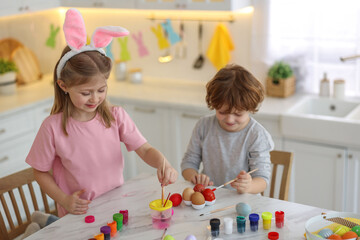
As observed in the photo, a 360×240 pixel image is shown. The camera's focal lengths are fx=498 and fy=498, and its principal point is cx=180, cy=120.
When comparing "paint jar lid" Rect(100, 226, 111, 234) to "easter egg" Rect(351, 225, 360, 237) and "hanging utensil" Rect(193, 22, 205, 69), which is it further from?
"hanging utensil" Rect(193, 22, 205, 69)

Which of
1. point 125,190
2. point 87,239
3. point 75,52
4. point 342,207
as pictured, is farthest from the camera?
point 342,207

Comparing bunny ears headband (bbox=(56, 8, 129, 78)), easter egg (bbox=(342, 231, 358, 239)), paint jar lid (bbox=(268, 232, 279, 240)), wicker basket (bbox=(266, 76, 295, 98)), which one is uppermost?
bunny ears headband (bbox=(56, 8, 129, 78))

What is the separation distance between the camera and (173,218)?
1771 millimetres

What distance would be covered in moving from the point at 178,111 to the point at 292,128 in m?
0.84

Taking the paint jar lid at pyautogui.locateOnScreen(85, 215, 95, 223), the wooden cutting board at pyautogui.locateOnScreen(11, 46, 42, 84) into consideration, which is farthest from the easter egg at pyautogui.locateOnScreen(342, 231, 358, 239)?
the wooden cutting board at pyautogui.locateOnScreen(11, 46, 42, 84)

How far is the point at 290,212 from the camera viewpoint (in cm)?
177

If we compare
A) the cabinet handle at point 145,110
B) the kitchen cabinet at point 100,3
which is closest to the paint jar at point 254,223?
the cabinet handle at point 145,110

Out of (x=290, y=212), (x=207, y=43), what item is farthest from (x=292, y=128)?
(x=290, y=212)

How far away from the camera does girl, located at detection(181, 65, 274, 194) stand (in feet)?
6.38

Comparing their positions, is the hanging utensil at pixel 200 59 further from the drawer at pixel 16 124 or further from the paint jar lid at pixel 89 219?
the paint jar lid at pixel 89 219

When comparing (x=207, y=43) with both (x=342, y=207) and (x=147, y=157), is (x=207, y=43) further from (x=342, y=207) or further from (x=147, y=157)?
(x=147, y=157)

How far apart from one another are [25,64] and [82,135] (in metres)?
2.32

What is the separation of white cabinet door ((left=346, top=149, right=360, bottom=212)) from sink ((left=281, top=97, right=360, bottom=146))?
8 centimetres

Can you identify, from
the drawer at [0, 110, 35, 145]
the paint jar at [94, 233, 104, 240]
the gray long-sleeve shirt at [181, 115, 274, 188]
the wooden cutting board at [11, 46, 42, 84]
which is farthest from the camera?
the wooden cutting board at [11, 46, 42, 84]
